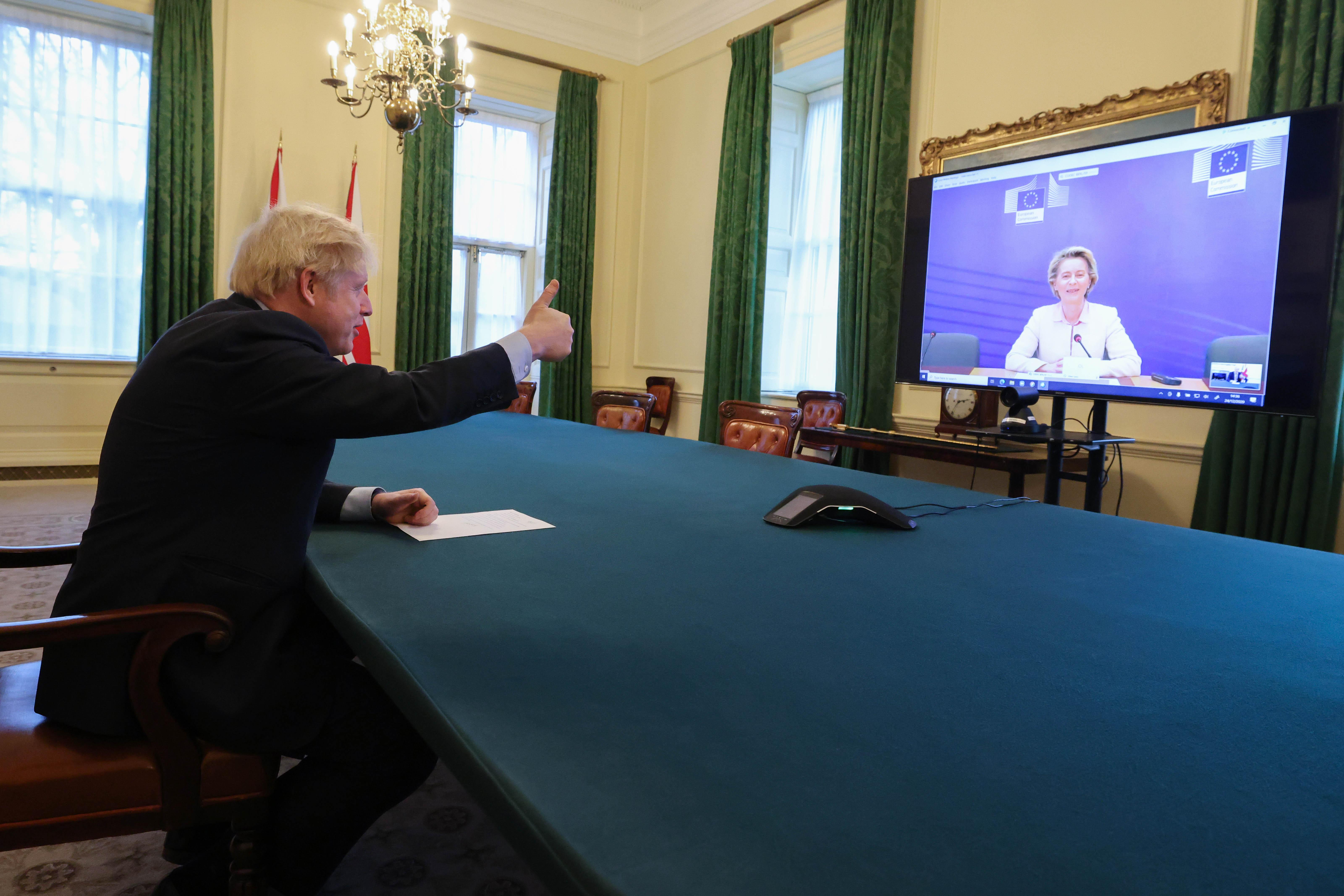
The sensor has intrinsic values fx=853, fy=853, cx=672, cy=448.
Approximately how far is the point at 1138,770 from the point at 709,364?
5.58 m

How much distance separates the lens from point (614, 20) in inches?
275

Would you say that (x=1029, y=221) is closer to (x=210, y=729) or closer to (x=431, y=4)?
(x=210, y=729)

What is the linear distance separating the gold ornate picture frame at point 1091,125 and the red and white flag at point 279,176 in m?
4.05

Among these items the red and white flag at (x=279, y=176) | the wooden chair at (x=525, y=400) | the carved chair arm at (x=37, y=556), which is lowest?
the carved chair arm at (x=37, y=556)

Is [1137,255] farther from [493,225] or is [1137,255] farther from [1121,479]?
Result: [493,225]

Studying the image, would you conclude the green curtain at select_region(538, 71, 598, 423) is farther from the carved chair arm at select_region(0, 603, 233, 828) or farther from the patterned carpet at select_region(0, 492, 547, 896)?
the carved chair arm at select_region(0, 603, 233, 828)

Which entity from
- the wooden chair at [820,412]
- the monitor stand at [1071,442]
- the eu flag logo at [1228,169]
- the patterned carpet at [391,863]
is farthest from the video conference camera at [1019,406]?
the patterned carpet at [391,863]

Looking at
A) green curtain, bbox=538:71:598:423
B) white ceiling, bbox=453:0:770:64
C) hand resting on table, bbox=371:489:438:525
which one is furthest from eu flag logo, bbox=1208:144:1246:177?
green curtain, bbox=538:71:598:423

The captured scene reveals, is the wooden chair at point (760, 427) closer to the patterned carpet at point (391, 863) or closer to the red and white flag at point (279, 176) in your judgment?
the patterned carpet at point (391, 863)

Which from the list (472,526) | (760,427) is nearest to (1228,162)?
(760,427)

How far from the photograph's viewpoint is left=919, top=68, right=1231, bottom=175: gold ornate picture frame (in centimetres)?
355

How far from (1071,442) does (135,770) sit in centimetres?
294

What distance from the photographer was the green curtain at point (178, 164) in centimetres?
533

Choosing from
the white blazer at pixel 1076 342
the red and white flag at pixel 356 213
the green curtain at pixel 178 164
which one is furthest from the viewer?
the red and white flag at pixel 356 213
